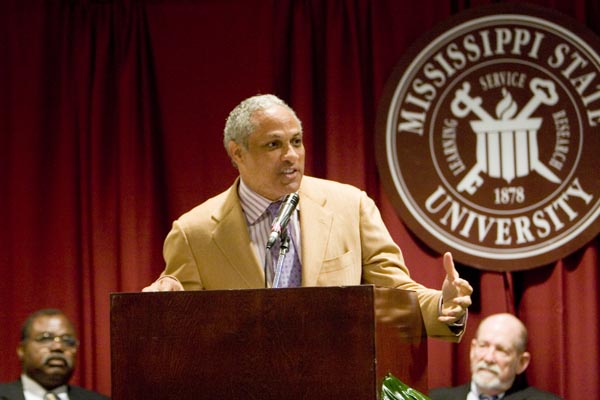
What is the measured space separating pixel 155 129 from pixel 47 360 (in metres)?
1.17

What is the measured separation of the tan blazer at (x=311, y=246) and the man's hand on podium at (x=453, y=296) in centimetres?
23

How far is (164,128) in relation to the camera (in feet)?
14.7

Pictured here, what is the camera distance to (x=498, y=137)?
4.17m

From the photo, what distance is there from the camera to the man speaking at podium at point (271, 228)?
2.48m

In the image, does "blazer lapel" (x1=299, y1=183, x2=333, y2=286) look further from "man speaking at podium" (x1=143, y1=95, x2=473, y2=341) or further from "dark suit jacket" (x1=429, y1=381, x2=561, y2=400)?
"dark suit jacket" (x1=429, y1=381, x2=561, y2=400)

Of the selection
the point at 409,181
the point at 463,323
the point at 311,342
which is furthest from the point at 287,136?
the point at 409,181

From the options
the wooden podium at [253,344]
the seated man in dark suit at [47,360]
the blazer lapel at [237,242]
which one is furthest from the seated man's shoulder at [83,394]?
the wooden podium at [253,344]

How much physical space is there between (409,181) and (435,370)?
2.78 ft

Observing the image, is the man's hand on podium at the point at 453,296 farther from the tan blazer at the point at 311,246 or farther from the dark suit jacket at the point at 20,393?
the dark suit jacket at the point at 20,393

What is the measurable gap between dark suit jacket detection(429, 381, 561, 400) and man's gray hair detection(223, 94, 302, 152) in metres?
1.93

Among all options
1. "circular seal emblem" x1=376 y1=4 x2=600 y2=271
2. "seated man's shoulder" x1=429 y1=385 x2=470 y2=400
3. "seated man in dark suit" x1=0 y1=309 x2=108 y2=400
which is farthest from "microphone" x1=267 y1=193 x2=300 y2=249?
"seated man in dark suit" x1=0 y1=309 x2=108 y2=400

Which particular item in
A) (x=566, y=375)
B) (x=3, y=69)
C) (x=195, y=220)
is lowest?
(x=566, y=375)

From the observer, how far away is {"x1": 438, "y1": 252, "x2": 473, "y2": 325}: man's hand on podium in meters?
2.15

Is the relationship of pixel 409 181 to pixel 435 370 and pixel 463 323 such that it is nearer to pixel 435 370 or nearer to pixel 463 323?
pixel 435 370
